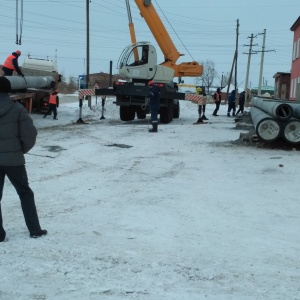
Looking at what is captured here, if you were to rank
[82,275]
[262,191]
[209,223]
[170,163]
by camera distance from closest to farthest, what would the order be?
[82,275] → [209,223] → [262,191] → [170,163]

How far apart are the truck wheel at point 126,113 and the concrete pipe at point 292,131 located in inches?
440

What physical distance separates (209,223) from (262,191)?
2.12 metres

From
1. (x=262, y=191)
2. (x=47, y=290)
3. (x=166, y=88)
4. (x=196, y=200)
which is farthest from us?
(x=166, y=88)

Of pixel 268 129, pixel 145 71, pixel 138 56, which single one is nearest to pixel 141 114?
pixel 145 71

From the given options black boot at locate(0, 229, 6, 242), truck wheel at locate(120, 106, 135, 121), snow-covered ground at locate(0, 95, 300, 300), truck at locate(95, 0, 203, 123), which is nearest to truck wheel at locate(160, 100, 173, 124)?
truck at locate(95, 0, 203, 123)

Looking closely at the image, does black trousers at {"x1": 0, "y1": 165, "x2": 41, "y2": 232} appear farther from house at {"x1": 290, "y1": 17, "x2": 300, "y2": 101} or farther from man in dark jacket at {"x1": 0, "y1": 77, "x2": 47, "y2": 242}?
house at {"x1": 290, "y1": 17, "x2": 300, "y2": 101}

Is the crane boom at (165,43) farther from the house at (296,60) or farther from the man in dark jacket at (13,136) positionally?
the house at (296,60)

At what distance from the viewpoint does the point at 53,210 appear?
6625 millimetres

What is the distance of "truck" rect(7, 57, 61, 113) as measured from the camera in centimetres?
2005

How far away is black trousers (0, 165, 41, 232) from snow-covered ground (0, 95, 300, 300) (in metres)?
0.22

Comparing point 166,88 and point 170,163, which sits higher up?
point 166,88

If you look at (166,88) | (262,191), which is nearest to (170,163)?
(262,191)

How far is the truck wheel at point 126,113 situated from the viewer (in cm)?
2225

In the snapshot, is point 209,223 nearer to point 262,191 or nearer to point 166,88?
point 262,191
